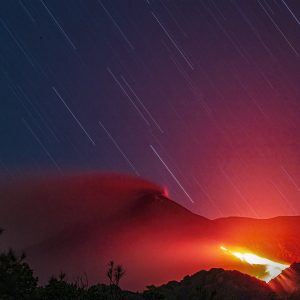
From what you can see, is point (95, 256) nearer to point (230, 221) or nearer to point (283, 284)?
Answer: point (230, 221)

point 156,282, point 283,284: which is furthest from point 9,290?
point 156,282

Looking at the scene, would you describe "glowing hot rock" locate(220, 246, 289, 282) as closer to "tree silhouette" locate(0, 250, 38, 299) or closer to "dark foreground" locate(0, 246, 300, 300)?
"dark foreground" locate(0, 246, 300, 300)

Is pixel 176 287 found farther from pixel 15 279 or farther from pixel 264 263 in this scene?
pixel 15 279

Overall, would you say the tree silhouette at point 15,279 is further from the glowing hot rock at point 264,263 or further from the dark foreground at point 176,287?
the glowing hot rock at point 264,263

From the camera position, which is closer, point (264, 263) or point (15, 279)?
point (15, 279)

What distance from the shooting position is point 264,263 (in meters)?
112

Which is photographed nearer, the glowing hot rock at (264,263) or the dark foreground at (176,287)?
the dark foreground at (176,287)

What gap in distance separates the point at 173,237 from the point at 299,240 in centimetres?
5326

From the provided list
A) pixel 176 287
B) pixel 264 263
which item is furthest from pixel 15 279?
pixel 264 263

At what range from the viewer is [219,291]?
76688mm

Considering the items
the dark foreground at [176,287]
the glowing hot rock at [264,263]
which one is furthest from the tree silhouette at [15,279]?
the glowing hot rock at [264,263]

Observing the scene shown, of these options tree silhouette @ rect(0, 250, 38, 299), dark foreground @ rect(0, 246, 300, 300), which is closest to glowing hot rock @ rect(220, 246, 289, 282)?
dark foreground @ rect(0, 246, 300, 300)

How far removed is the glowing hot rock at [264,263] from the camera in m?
96.1

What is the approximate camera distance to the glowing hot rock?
9607cm
